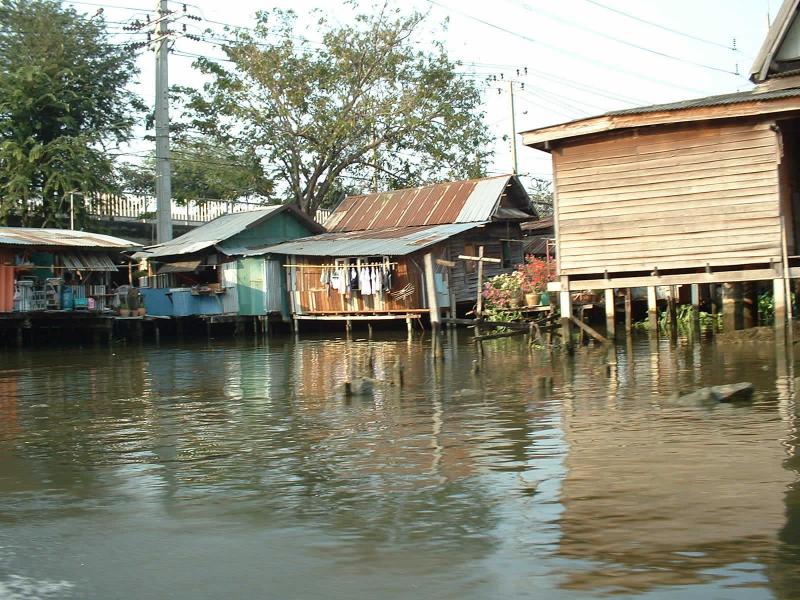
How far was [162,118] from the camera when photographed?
31.3 m

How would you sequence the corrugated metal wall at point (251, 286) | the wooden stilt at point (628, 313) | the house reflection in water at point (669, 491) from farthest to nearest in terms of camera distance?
the corrugated metal wall at point (251, 286)
the wooden stilt at point (628, 313)
the house reflection in water at point (669, 491)

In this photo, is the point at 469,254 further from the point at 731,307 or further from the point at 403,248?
the point at 731,307

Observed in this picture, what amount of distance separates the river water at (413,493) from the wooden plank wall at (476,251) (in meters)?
17.4

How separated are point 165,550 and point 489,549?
2163mm

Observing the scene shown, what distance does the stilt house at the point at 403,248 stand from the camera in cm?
3038

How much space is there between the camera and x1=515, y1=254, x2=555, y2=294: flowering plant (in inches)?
992

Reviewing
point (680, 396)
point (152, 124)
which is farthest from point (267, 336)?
point (680, 396)

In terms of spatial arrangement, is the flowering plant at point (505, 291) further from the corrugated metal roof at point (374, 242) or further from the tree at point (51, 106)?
the tree at point (51, 106)

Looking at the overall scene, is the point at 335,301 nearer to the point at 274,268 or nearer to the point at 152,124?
the point at 274,268

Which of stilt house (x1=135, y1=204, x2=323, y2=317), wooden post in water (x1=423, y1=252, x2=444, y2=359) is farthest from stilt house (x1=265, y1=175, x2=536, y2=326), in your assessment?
wooden post in water (x1=423, y1=252, x2=444, y2=359)

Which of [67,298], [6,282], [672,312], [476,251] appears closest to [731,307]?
[672,312]

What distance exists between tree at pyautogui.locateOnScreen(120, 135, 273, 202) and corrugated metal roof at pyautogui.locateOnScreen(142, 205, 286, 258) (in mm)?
1331

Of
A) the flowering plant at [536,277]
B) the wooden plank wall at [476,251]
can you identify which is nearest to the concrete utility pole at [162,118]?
the wooden plank wall at [476,251]

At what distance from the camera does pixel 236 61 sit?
34.8 m
